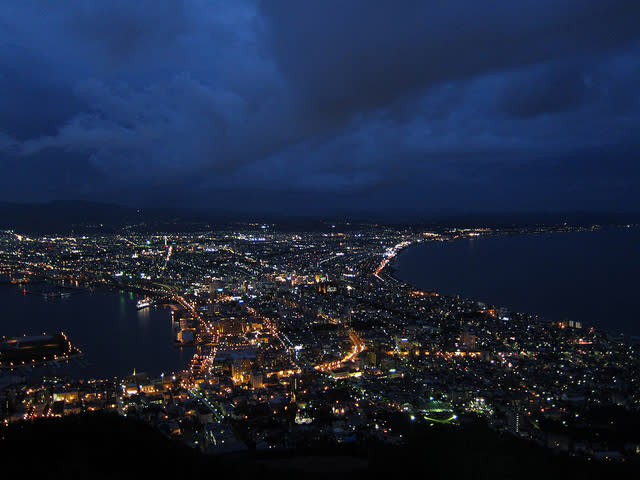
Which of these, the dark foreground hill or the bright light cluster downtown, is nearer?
the dark foreground hill

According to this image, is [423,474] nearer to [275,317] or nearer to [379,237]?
[275,317]

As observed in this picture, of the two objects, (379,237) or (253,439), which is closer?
(253,439)

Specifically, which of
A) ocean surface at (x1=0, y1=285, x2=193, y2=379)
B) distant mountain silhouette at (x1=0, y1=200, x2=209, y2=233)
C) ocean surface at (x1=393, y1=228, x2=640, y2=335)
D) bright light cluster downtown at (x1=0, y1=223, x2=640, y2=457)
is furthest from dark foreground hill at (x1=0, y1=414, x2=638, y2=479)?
distant mountain silhouette at (x1=0, y1=200, x2=209, y2=233)

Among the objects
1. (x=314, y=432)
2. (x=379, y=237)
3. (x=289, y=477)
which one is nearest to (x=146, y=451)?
(x=289, y=477)

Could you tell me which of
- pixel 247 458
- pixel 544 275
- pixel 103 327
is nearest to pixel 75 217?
pixel 103 327

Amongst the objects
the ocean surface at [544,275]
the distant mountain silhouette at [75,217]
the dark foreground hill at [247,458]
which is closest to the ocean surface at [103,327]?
the dark foreground hill at [247,458]

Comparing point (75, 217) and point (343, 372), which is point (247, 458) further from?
point (75, 217)

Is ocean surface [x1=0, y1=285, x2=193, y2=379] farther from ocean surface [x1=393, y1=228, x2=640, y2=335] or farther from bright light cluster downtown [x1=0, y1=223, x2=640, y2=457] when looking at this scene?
ocean surface [x1=393, y1=228, x2=640, y2=335]
